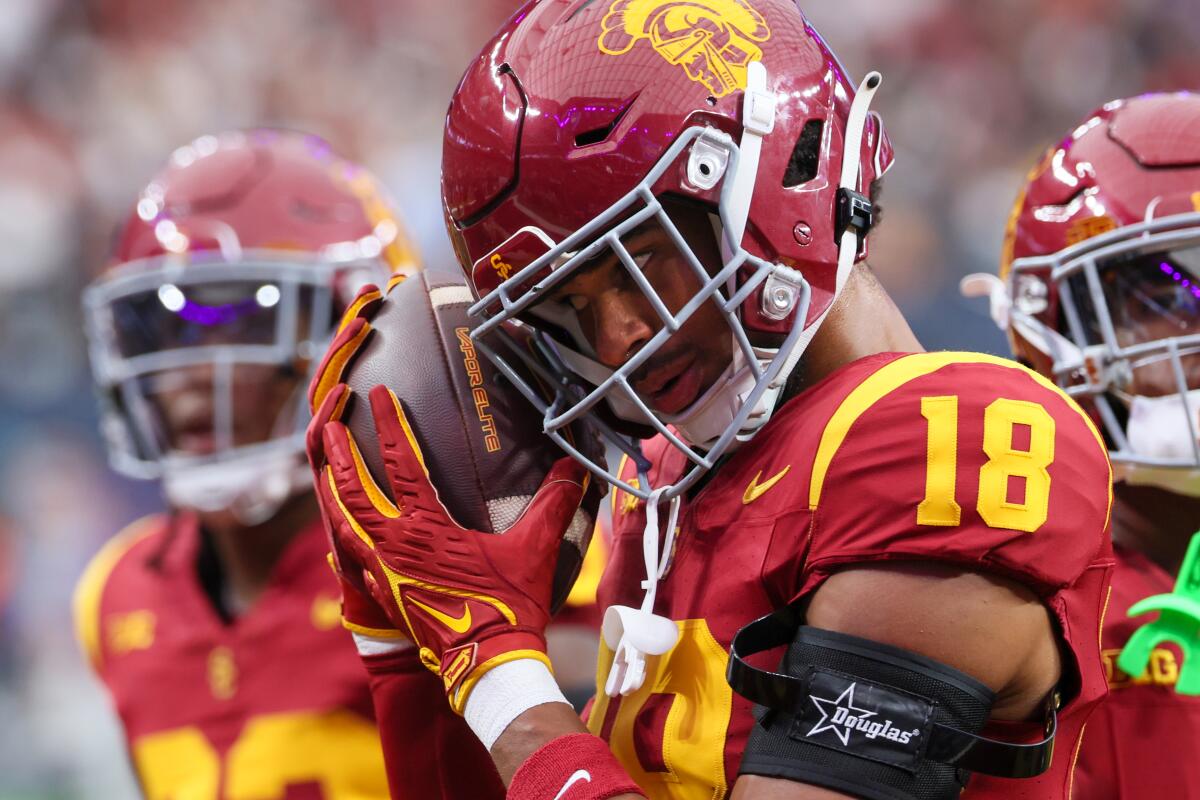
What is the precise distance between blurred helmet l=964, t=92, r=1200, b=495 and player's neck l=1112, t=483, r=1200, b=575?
0.17ft

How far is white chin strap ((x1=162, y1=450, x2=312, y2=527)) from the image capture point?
2.15 meters

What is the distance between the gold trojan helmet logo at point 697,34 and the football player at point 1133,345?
2.20ft

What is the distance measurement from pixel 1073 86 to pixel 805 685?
4.74m

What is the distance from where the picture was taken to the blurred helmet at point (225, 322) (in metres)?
2.17

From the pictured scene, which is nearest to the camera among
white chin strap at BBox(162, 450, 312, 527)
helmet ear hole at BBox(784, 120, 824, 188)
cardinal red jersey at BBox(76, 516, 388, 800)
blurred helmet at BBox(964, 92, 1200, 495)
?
helmet ear hole at BBox(784, 120, 824, 188)

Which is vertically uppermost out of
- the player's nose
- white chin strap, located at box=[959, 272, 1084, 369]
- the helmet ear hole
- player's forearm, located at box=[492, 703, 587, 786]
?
the helmet ear hole

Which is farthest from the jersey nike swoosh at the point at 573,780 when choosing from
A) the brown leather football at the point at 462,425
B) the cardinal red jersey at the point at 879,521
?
the brown leather football at the point at 462,425

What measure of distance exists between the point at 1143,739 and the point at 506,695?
82 cm

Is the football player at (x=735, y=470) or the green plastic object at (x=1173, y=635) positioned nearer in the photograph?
the football player at (x=735, y=470)

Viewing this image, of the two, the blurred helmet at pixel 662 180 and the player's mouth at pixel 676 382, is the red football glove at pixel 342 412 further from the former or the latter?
the player's mouth at pixel 676 382

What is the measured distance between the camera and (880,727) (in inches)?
39.8

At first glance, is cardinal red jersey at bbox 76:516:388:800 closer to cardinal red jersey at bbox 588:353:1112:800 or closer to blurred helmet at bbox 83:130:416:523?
blurred helmet at bbox 83:130:416:523

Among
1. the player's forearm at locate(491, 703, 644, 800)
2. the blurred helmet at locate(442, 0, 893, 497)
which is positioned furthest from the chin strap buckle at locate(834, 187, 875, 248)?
the player's forearm at locate(491, 703, 644, 800)

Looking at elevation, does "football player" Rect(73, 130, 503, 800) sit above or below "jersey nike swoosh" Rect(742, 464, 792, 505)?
below
